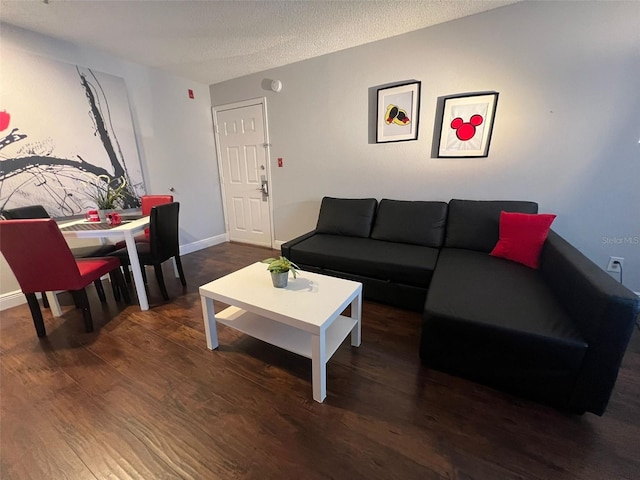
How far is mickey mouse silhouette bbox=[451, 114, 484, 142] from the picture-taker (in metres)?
2.30

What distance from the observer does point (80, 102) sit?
2.60 m

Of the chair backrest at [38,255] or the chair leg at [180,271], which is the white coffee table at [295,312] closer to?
the chair backrest at [38,255]

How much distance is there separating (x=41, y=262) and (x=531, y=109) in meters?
3.84

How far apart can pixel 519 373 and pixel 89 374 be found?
7.81 ft

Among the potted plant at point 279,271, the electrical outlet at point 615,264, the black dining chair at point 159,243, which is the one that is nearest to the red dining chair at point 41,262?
the black dining chair at point 159,243

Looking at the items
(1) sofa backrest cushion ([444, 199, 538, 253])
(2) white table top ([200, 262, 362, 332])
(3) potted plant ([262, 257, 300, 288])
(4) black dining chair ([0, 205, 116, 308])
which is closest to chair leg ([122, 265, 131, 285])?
(4) black dining chair ([0, 205, 116, 308])

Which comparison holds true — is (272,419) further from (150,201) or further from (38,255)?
(150,201)

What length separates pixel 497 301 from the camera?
1450 mm

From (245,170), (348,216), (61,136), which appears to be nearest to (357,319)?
(348,216)

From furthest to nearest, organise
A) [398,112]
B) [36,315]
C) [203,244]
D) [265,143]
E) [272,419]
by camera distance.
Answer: [203,244]
[265,143]
[398,112]
[36,315]
[272,419]

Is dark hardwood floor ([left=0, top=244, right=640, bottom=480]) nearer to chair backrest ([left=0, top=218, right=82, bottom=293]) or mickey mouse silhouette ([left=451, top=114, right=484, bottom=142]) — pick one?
chair backrest ([left=0, top=218, right=82, bottom=293])

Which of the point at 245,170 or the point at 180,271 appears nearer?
the point at 180,271

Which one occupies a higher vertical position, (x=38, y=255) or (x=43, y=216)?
(x=43, y=216)

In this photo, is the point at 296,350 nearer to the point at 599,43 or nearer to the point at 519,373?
the point at 519,373
